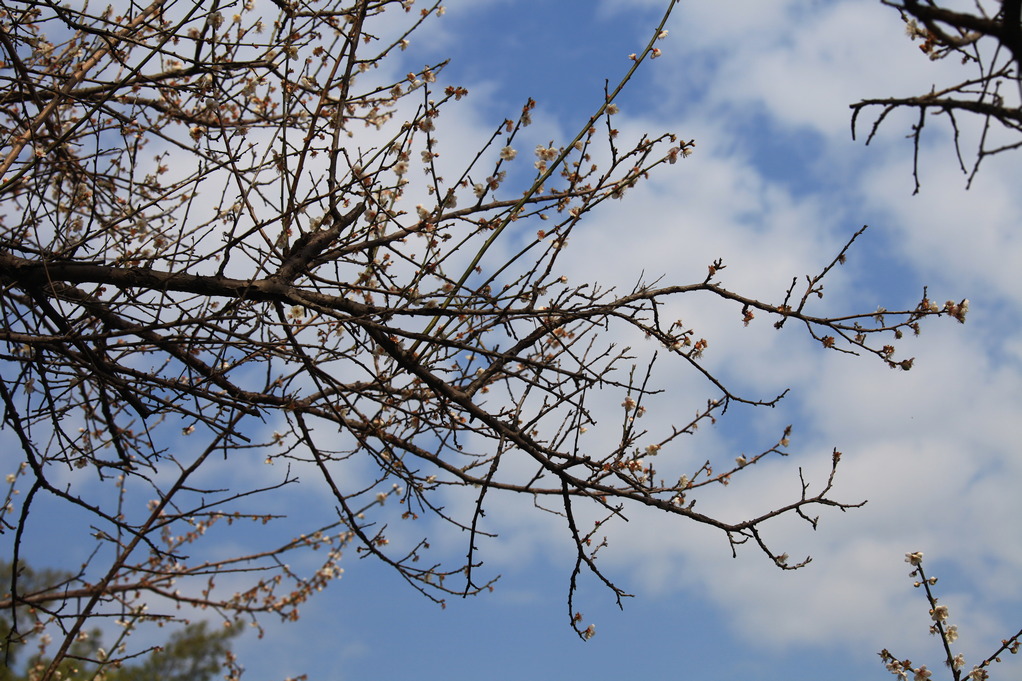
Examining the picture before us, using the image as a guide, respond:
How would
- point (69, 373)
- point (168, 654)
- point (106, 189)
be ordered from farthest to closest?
point (168, 654) < point (106, 189) < point (69, 373)

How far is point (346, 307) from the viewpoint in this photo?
147 inches

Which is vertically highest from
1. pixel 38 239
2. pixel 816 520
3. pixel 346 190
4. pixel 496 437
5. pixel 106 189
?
pixel 106 189

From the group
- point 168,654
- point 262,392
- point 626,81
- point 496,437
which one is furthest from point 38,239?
point 168,654

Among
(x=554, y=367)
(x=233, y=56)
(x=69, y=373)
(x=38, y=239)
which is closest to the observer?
(x=554, y=367)

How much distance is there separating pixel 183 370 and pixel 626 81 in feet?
9.26

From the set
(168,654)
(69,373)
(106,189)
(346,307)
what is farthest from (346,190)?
(168,654)

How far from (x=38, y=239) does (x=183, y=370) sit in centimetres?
108

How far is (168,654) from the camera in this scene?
15906mm

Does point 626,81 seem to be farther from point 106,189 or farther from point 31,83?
point 106,189

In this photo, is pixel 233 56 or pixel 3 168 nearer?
pixel 3 168

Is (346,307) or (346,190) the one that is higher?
(346,190)

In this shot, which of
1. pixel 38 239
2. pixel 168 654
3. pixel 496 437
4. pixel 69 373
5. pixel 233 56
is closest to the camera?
pixel 496 437

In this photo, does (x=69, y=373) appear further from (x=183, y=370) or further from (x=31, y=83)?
(x=31, y=83)

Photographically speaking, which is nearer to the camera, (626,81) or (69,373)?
(626,81)
